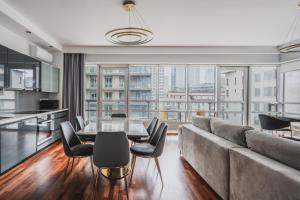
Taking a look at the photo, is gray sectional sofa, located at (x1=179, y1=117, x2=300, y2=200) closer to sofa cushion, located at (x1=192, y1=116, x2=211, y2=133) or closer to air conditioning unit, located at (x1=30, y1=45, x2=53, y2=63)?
sofa cushion, located at (x1=192, y1=116, x2=211, y2=133)

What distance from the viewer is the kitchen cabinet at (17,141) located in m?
2.81

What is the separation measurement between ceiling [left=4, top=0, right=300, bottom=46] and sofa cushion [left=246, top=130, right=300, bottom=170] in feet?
7.32

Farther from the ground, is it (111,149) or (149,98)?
(149,98)

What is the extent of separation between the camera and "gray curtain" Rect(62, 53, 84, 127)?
18.6 ft

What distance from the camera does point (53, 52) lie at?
5.57m

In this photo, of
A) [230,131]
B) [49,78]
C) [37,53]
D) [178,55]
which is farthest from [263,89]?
[37,53]

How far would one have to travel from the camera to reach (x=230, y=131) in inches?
92.4

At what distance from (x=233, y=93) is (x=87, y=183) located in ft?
17.5

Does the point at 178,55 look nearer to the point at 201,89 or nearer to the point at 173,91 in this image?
the point at 173,91

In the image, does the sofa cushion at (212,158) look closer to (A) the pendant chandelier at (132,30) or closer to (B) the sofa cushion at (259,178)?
(B) the sofa cushion at (259,178)

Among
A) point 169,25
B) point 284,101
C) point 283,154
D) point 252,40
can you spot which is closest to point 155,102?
point 169,25

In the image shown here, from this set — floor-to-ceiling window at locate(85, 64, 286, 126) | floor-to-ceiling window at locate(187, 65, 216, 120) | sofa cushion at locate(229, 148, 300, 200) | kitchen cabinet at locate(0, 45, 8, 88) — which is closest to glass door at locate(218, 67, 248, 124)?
floor-to-ceiling window at locate(85, 64, 286, 126)

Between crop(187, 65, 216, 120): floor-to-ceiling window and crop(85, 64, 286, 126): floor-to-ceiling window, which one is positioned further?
crop(187, 65, 216, 120): floor-to-ceiling window

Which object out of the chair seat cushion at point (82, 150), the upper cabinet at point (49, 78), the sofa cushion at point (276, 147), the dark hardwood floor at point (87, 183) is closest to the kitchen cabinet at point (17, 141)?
the dark hardwood floor at point (87, 183)
